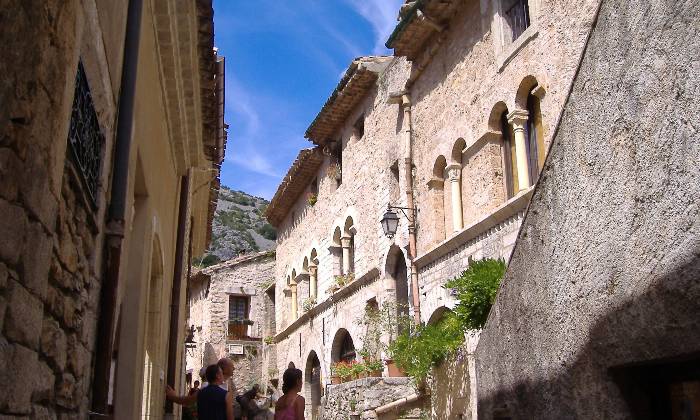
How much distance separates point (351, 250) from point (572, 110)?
55.3ft

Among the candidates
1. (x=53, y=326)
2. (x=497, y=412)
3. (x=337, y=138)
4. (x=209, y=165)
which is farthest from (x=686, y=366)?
(x=337, y=138)

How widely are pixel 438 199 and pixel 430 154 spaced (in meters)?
1.02

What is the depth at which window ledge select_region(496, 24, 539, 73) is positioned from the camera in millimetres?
11500

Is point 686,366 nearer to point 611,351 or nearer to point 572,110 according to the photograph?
point 611,351

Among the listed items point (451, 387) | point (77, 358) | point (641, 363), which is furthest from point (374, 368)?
point (77, 358)

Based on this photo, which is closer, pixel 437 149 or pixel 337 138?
A: pixel 437 149

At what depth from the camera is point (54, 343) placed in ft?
9.40

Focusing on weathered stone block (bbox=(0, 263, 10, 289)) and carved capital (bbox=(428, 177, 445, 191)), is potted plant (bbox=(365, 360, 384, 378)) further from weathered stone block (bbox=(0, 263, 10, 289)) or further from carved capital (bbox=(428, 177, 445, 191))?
weathered stone block (bbox=(0, 263, 10, 289))

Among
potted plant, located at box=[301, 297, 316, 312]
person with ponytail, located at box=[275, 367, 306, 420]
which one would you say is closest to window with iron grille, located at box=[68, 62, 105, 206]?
person with ponytail, located at box=[275, 367, 306, 420]

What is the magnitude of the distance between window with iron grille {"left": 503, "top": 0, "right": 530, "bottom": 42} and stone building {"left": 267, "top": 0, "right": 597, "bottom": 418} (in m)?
0.02

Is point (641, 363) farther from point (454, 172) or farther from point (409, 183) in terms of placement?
point (409, 183)

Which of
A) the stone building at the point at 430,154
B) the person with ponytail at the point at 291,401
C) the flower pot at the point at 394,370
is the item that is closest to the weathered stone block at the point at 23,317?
the person with ponytail at the point at 291,401

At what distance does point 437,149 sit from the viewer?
575 inches

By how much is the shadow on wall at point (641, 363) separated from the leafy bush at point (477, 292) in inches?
211
